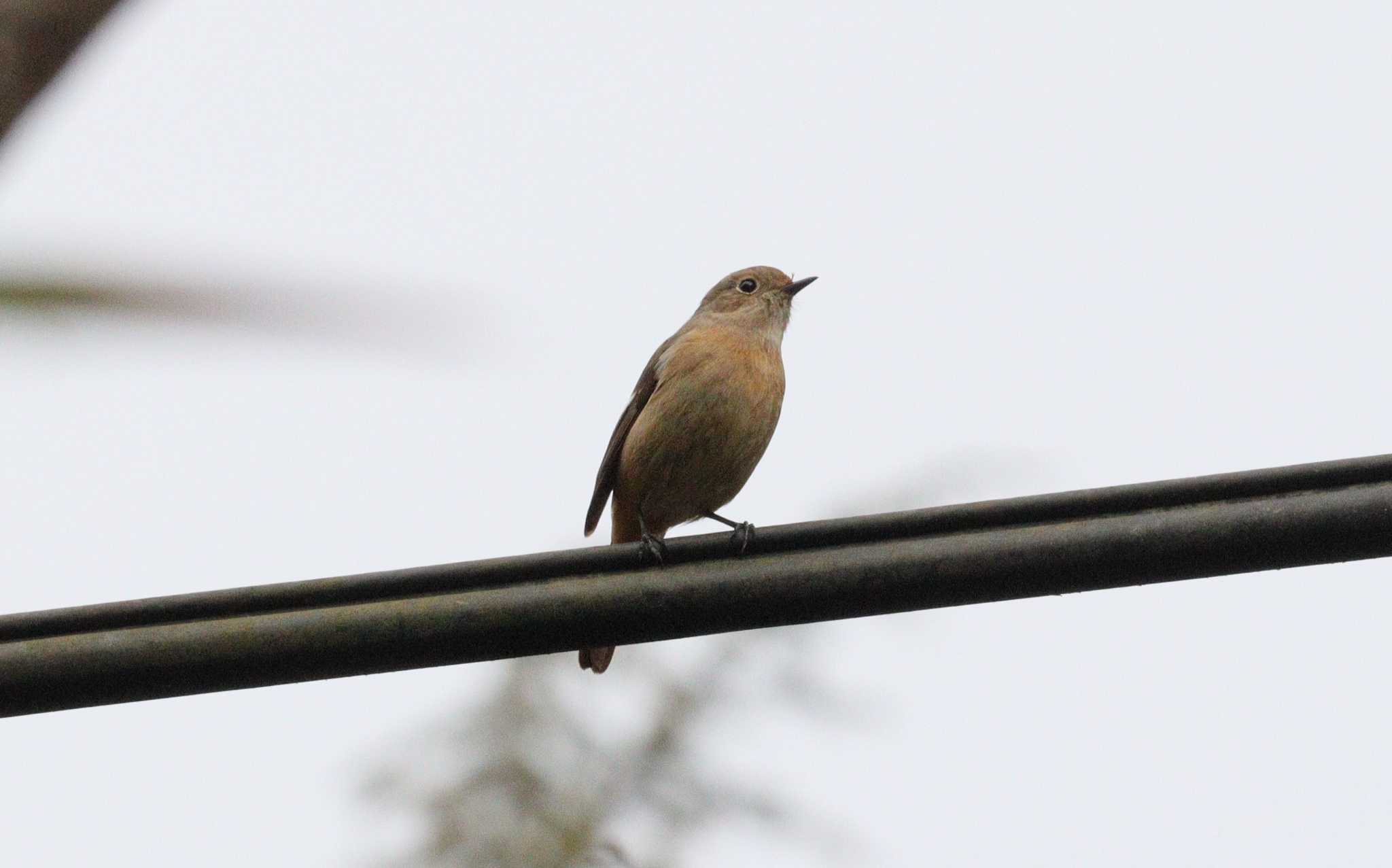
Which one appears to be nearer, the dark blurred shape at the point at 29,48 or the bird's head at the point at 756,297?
the dark blurred shape at the point at 29,48

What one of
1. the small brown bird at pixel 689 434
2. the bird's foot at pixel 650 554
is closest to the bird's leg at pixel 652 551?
the bird's foot at pixel 650 554

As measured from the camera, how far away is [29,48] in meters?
0.84

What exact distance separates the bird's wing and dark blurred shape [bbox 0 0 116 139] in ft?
17.3

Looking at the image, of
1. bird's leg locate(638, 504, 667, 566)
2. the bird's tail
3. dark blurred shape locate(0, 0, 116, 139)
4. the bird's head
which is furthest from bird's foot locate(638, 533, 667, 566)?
the bird's head

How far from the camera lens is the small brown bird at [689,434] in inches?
228

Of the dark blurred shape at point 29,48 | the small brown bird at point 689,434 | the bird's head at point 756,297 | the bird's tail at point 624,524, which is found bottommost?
the bird's tail at point 624,524

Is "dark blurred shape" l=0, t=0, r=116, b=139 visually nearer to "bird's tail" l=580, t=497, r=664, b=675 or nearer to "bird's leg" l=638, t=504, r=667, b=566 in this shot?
"bird's leg" l=638, t=504, r=667, b=566

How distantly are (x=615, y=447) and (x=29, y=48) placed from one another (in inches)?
214

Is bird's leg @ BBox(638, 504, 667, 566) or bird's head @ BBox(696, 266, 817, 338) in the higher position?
bird's head @ BBox(696, 266, 817, 338)

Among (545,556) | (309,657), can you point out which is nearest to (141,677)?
(309,657)

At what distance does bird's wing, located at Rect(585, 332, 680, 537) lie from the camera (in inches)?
243

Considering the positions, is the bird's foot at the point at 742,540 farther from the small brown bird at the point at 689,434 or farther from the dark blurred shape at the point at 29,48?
the small brown bird at the point at 689,434

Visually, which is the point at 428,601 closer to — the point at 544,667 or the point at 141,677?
the point at 141,677

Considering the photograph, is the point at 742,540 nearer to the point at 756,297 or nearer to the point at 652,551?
the point at 652,551
